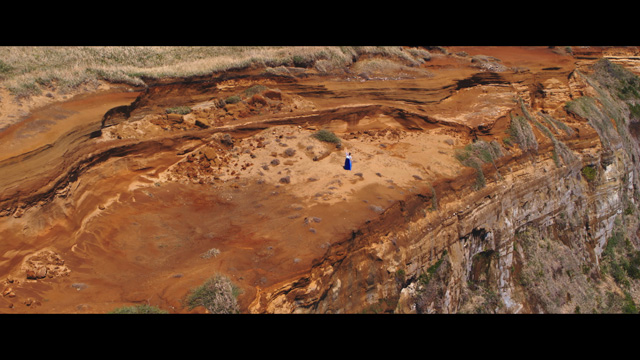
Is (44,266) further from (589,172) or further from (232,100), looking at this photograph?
(589,172)

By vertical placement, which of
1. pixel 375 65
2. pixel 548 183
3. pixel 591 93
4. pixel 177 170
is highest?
pixel 375 65

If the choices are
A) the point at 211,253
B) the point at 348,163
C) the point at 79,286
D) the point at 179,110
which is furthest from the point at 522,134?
the point at 79,286

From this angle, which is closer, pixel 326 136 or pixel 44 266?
pixel 44 266

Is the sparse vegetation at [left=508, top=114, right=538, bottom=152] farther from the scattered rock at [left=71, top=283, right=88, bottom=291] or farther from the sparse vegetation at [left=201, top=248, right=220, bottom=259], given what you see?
the scattered rock at [left=71, top=283, right=88, bottom=291]

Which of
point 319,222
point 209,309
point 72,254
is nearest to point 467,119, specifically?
point 319,222

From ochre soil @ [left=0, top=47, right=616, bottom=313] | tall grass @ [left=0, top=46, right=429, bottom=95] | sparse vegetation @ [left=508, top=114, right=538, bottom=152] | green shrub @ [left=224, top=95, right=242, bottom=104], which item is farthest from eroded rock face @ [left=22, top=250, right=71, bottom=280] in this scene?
sparse vegetation @ [left=508, top=114, right=538, bottom=152]

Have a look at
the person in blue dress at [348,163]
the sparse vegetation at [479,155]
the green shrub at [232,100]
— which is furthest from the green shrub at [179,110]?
the sparse vegetation at [479,155]

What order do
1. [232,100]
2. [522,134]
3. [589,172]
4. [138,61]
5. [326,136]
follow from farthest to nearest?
[589,172], [138,61], [522,134], [232,100], [326,136]

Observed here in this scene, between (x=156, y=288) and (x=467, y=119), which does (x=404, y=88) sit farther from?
(x=156, y=288)
